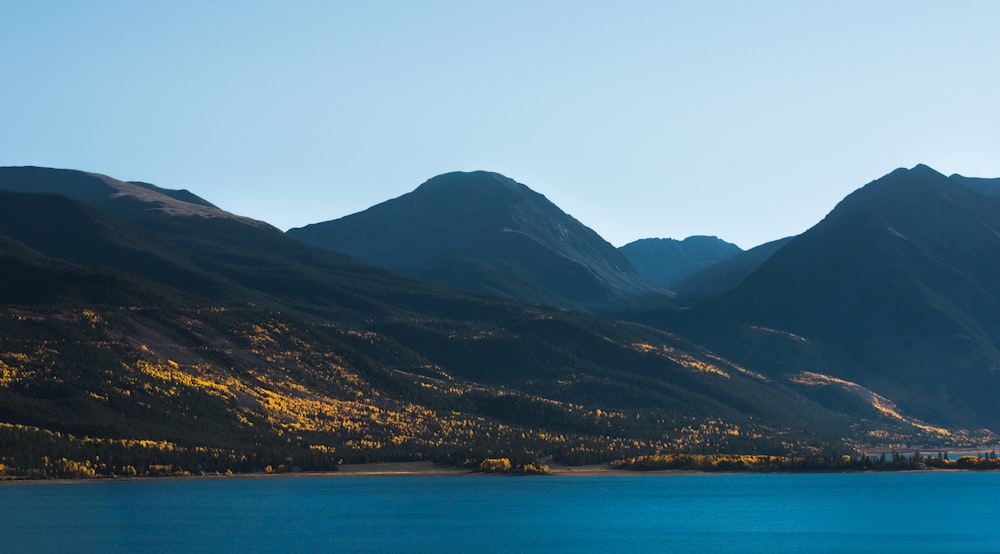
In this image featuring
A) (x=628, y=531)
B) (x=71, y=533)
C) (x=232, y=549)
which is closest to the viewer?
(x=232, y=549)

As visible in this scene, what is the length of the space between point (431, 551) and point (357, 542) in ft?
37.7

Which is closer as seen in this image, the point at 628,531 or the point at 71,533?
the point at 71,533

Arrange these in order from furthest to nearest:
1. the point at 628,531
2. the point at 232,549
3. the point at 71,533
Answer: the point at 628,531 → the point at 71,533 → the point at 232,549

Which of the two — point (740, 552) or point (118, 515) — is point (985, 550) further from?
point (118, 515)

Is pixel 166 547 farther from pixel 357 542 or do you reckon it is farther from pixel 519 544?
pixel 519 544

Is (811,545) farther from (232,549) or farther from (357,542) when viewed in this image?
(232,549)

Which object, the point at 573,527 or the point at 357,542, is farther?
the point at 573,527

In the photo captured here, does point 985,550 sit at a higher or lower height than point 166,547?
higher

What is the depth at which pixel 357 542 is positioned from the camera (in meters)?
166

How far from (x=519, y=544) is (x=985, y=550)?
5202 cm

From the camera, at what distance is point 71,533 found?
6594 inches

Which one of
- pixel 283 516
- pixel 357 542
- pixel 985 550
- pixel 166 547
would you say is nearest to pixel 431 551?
pixel 357 542

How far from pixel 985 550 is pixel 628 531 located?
43.4 meters

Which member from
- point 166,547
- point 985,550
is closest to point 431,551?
point 166,547
